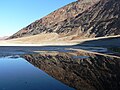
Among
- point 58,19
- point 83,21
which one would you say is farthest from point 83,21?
point 58,19

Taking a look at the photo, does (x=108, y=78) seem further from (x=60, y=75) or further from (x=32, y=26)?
(x=32, y=26)

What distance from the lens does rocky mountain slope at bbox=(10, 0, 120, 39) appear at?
106938 millimetres

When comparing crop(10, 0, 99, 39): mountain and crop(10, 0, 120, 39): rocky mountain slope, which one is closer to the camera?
crop(10, 0, 120, 39): rocky mountain slope

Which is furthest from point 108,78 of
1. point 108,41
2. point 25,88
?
point 108,41

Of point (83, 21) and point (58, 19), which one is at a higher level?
point (58, 19)

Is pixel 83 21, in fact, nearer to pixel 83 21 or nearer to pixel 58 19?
pixel 83 21

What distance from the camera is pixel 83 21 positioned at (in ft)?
399

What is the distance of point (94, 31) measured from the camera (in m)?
→ 108

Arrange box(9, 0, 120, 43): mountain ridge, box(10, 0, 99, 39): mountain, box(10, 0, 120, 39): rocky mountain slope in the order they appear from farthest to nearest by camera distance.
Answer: box(10, 0, 99, 39): mountain → box(10, 0, 120, 39): rocky mountain slope → box(9, 0, 120, 43): mountain ridge

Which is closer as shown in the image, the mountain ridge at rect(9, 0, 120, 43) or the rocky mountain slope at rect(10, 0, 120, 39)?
the mountain ridge at rect(9, 0, 120, 43)

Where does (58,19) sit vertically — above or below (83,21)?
above

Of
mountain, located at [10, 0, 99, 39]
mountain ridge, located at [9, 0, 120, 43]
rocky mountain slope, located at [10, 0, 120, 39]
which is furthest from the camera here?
mountain, located at [10, 0, 99, 39]

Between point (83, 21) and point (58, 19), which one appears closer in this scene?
point (83, 21)

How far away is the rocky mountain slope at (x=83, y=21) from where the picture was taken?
106938 mm
